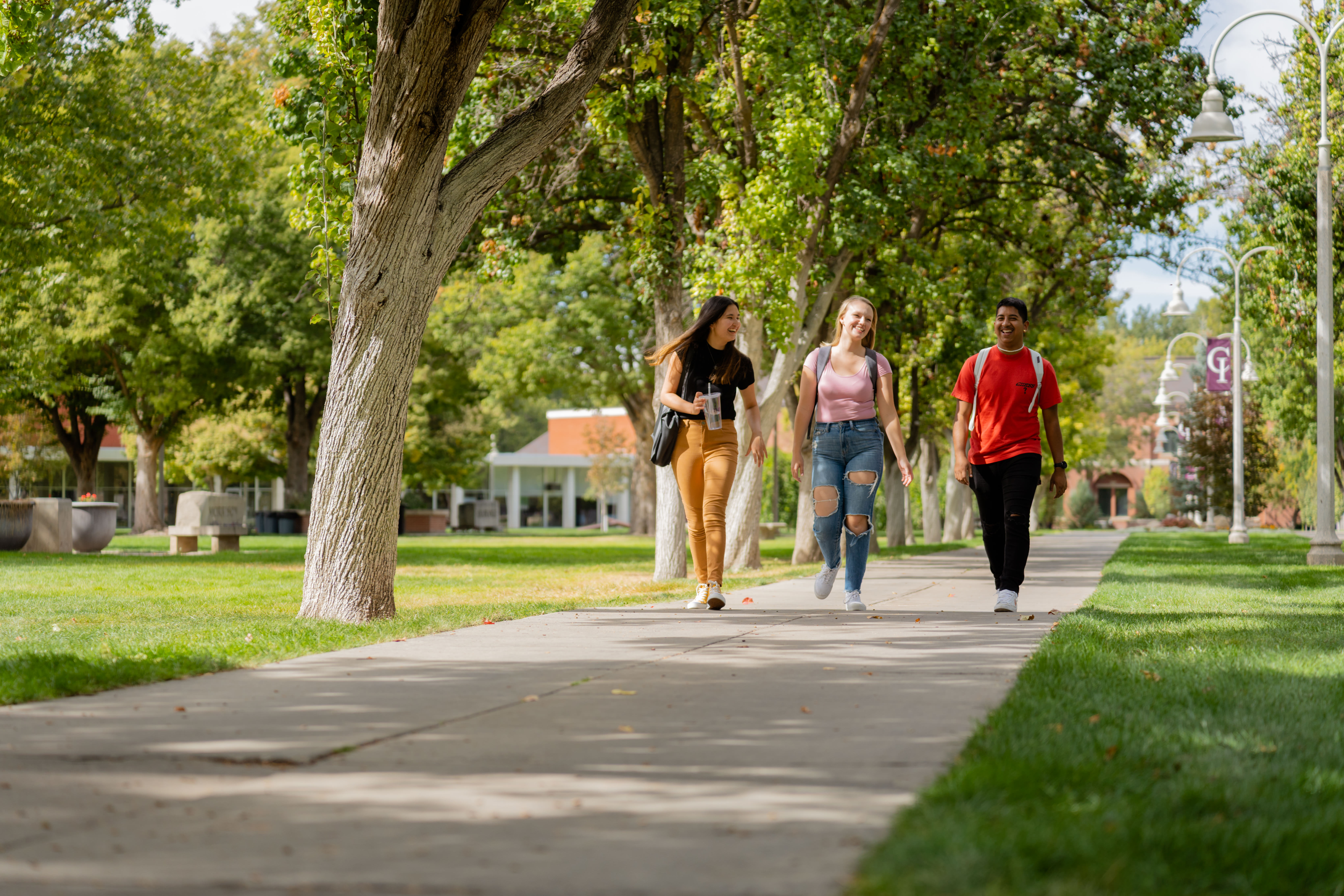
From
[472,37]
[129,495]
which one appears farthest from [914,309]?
[129,495]

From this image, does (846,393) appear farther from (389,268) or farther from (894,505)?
(894,505)

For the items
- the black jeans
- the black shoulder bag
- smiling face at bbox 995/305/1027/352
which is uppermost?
smiling face at bbox 995/305/1027/352

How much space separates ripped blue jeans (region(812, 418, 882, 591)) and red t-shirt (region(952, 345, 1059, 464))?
2.24 ft

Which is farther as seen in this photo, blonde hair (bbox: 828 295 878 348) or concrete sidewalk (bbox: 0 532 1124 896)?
blonde hair (bbox: 828 295 878 348)

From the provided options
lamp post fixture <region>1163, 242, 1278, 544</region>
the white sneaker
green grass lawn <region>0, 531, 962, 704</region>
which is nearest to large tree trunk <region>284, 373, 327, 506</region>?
green grass lawn <region>0, 531, 962, 704</region>

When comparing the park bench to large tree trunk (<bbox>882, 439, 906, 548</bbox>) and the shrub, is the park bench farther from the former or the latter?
the shrub

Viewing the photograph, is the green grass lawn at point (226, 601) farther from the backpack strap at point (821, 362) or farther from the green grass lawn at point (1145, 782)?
the green grass lawn at point (1145, 782)

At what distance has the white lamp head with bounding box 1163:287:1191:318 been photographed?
3331 centimetres

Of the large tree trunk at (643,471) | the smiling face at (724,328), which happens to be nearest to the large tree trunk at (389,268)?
the smiling face at (724,328)

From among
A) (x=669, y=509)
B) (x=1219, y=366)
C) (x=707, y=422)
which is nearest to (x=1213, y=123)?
(x=669, y=509)

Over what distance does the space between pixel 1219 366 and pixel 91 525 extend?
90.8 feet

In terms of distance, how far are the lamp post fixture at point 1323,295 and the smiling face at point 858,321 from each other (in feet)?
31.9

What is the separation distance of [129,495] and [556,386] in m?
30.5

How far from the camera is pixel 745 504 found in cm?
1714
